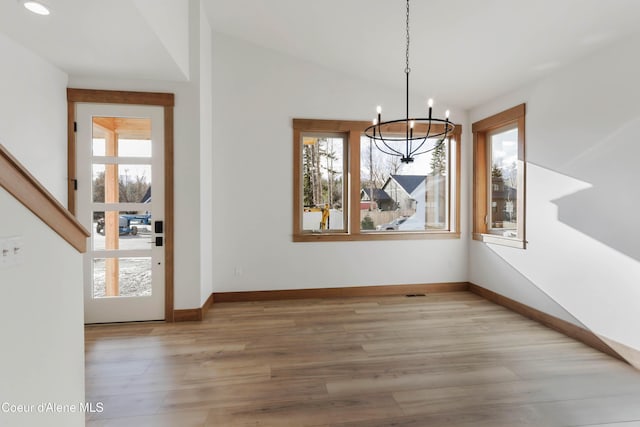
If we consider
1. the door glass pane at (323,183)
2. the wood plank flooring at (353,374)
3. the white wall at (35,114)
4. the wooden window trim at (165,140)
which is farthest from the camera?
the door glass pane at (323,183)

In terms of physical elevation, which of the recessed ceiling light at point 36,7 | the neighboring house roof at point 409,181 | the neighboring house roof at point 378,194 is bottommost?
the neighboring house roof at point 378,194

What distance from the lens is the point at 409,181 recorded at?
4758 mm

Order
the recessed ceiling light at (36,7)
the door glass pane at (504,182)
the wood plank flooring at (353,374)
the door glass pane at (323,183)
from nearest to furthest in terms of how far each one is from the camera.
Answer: the wood plank flooring at (353,374), the recessed ceiling light at (36,7), the door glass pane at (504,182), the door glass pane at (323,183)

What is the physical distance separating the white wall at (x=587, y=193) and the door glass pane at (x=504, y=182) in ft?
1.21

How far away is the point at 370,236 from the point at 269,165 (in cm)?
174

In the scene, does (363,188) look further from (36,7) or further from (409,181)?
(36,7)

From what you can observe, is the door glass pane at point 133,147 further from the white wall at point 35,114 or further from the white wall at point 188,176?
the white wall at point 35,114

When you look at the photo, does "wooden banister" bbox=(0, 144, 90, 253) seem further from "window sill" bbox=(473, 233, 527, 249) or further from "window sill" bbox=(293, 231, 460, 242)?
"window sill" bbox=(473, 233, 527, 249)

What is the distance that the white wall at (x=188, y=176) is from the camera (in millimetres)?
3436

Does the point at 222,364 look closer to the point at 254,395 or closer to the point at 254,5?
the point at 254,395

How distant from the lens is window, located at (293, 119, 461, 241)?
14.5 ft

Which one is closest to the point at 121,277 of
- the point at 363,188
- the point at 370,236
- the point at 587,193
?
the point at 370,236

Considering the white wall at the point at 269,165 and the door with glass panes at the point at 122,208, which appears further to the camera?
the white wall at the point at 269,165

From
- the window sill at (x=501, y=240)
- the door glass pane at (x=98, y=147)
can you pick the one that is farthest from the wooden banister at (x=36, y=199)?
the window sill at (x=501, y=240)
